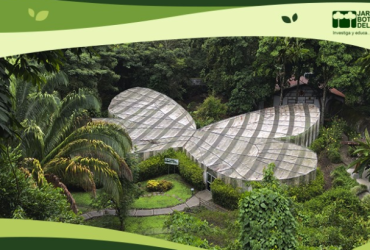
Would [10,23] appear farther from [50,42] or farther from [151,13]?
[151,13]

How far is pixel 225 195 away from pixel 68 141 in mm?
7984

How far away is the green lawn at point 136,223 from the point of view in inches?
598

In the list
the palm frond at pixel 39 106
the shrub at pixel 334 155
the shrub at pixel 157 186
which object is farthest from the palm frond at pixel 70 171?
the shrub at pixel 334 155

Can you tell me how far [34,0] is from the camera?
8141 millimetres

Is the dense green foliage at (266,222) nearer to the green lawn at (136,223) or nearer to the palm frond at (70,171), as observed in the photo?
the palm frond at (70,171)

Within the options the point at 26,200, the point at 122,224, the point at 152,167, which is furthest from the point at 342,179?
the point at 26,200

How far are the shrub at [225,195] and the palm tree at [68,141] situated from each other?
18.9 ft

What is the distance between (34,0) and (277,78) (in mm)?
24317

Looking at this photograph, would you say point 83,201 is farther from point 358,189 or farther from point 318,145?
point 318,145

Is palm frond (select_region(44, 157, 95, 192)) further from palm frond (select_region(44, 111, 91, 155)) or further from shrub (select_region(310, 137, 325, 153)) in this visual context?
shrub (select_region(310, 137, 325, 153))

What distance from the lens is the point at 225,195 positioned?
56.5ft

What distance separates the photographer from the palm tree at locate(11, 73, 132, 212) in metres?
11.3

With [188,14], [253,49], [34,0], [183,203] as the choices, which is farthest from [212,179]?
[253,49]

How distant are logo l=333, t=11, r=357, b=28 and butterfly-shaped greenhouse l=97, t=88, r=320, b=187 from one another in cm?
965
